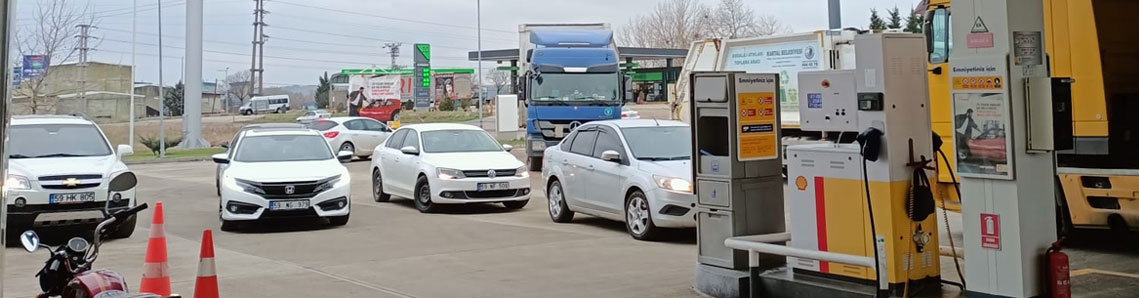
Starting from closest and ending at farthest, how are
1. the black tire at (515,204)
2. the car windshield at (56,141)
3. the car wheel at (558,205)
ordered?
the car windshield at (56,141) < the car wheel at (558,205) < the black tire at (515,204)

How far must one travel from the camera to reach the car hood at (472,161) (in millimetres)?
13984

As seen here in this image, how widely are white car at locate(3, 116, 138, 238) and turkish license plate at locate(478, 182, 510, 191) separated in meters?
4.60

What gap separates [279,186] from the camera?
40.1 ft

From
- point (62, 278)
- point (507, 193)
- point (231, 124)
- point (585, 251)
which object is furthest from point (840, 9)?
point (231, 124)

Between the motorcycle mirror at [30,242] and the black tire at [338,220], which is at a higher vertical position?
the motorcycle mirror at [30,242]

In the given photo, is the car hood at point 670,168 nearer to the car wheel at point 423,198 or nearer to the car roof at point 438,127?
the car wheel at point 423,198

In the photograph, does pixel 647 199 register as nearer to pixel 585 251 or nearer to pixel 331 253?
pixel 585 251

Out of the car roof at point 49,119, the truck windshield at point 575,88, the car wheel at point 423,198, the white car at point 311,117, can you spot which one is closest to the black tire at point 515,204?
the car wheel at point 423,198

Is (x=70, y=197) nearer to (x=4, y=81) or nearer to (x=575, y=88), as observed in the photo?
(x=4, y=81)

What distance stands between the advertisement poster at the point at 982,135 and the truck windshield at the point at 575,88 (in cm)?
1582

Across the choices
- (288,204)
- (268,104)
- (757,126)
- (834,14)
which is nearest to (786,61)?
(834,14)

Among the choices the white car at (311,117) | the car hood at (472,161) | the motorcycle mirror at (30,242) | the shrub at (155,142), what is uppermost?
the white car at (311,117)

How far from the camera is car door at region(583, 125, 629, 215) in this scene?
37.6 ft

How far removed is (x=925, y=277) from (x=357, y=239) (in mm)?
7057
